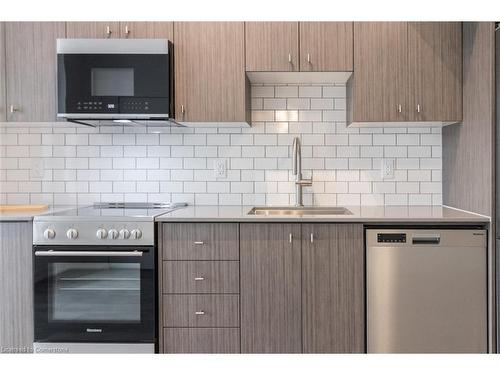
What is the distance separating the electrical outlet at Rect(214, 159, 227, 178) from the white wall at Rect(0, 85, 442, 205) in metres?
0.03

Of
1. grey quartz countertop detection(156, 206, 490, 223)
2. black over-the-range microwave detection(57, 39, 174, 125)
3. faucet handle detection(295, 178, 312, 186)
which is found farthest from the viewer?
faucet handle detection(295, 178, 312, 186)

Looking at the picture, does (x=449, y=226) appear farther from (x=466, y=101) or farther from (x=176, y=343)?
(x=176, y=343)

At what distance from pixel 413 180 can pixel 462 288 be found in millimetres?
864

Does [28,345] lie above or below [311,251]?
below

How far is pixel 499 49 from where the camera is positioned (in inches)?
87.9

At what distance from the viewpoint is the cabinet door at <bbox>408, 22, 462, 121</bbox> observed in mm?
2605

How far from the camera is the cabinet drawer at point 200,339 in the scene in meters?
2.41

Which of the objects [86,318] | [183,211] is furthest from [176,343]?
[183,211]

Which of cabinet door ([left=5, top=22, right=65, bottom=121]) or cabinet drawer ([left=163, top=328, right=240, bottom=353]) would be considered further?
cabinet door ([left=5, top=22, right=65, bottom=121])

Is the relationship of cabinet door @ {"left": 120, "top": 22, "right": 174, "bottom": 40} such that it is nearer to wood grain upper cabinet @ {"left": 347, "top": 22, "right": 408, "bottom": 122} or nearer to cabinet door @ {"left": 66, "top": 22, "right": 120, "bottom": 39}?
cabinet door @ {"left": 66, "top": 22, "right": 120, "bottom": 39}

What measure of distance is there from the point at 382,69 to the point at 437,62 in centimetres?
31

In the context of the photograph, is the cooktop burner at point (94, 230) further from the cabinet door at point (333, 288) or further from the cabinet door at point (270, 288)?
the cabinet door at point (333, 288)

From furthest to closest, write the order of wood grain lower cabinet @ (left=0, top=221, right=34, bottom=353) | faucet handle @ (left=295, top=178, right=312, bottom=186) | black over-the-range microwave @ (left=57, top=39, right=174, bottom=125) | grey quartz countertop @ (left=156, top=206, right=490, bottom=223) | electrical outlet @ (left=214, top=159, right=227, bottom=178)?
1. electrical outlet @ (left=214, top=159, right=227, bottom=178)
2. faucet handle @ (left=295, top=178, right=312, bottom=186)
3. black over-the-range microwave @ (left=57, top=39, right=174, bottom=125)
4. wood grain lower cabinet @ (left=0, top=221, right=34, bottom=353)
5. grey quartz countertop @ (left=156, top=206, right=490, bottom=223)

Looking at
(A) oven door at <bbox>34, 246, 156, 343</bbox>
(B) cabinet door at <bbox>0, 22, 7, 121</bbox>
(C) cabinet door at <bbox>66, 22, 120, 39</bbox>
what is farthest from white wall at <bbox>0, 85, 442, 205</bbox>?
(A) oven door at <bbox>34, 246, 156, 343</bbox>
